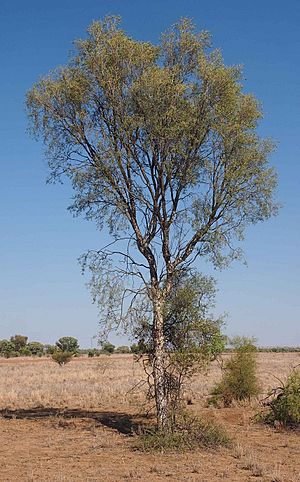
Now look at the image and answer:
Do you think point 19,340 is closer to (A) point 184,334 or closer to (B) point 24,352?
(B) point 24,352

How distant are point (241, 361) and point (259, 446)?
10.2 meters

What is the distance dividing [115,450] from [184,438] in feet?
6.06

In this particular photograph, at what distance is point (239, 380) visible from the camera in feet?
88.2

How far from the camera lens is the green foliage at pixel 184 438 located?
52.3 ft

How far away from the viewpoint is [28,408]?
26.7 m

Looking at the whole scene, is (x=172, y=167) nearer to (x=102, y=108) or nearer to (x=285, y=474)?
(x=102, y=108)

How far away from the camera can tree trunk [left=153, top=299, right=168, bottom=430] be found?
1739 centimetres

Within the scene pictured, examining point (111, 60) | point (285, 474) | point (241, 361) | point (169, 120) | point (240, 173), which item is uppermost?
point (111, 60)

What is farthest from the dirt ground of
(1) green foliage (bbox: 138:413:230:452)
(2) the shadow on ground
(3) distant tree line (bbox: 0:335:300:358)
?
(3) distant tree line (bbox: 0:335:300:358)

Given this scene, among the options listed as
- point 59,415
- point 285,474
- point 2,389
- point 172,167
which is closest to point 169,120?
point 172,167

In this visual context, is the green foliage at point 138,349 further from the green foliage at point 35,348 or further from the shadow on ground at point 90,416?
the green foliage at point 35,348

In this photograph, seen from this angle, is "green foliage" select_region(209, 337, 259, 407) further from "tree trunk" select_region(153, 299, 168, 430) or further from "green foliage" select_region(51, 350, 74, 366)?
"green foliage" select_region(51, 350, 74, 366)

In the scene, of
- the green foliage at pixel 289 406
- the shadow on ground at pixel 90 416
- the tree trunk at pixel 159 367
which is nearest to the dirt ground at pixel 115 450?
the shadow on ground at pixel 90 416

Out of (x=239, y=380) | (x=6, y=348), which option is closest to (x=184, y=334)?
(x=239, y=380)
